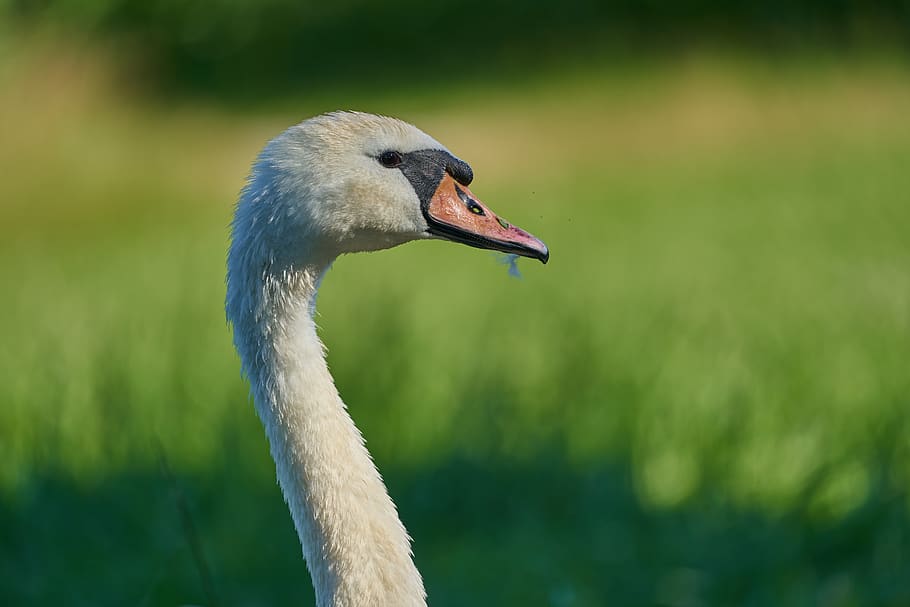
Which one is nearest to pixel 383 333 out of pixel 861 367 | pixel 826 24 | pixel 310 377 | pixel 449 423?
pixel 449 423

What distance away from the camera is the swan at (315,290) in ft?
8.10

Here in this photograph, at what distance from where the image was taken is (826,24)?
1905 cm

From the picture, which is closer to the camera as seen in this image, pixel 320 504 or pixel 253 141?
pixel 320 504

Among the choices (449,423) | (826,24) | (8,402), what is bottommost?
(8,402)

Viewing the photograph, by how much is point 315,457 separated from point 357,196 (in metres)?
0.57

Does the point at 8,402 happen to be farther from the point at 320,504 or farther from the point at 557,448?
the point at 320,504

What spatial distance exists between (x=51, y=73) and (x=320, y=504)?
47.9 ft

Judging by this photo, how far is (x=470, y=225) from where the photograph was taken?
2.55 metres

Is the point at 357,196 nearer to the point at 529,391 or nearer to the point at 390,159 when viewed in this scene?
the point at 390,159

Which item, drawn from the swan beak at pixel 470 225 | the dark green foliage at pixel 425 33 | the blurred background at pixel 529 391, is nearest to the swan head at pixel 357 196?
the swan beak at pixel 470 225

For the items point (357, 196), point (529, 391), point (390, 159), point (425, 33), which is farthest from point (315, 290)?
point (425, 33)

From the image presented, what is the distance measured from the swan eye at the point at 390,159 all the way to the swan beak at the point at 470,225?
11 cm

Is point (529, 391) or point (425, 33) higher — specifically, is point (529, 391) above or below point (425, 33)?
below

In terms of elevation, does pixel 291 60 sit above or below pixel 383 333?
above
